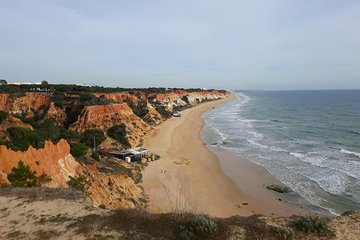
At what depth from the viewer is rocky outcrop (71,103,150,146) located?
49.0 meters

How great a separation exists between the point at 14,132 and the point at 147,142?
2217 centimetres

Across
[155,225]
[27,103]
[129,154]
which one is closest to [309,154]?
[129,154]

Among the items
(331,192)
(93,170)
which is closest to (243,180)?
(331,192)

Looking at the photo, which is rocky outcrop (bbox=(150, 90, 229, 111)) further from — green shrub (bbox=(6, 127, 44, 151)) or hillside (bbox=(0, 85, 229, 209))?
green shrub (bbox=(6, 127, 44, 151))

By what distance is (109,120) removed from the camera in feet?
169

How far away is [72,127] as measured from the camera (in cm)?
4934

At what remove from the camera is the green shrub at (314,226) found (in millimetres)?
10398

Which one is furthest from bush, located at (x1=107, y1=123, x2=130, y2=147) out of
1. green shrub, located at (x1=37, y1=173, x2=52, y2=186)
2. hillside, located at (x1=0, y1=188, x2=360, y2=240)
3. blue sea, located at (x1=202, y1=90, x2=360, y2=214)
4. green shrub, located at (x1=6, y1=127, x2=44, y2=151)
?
hillside, located at (x1=0, y1=188, x2=360, y2=240)

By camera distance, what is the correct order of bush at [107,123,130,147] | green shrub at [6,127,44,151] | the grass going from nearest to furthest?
the grass < green shrub at [6,127,44,151] < bush at [107,123,130,147]

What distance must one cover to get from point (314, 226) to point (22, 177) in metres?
14.2

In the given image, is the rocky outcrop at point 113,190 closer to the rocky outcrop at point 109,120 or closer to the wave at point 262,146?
the rocky outcrop at point 109,120

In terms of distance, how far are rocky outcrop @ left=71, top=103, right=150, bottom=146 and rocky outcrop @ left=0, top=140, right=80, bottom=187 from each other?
24535 millimetres

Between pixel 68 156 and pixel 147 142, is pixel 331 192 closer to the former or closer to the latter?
pixel 68 156

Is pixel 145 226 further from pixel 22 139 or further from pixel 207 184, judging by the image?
pixel 22 139
